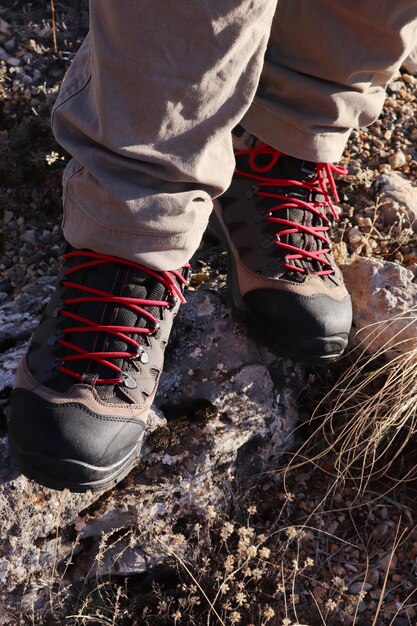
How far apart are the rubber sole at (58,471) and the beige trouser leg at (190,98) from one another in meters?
0.46

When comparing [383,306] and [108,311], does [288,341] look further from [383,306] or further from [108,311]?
[108,311]

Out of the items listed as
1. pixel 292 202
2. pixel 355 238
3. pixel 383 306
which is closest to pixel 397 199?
pixel 355 238

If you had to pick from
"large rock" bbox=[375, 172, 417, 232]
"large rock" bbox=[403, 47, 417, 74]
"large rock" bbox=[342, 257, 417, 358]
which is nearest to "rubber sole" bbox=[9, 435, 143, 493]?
"large rock" bbox=[342, 257, 417, 358]

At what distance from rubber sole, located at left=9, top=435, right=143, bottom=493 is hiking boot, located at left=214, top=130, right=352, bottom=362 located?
0.54 metres

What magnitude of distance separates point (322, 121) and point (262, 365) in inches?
25.6

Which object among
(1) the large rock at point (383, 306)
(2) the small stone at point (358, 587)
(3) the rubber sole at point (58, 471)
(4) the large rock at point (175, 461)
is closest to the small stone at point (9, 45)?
(4) the large rock at point (175, 461)

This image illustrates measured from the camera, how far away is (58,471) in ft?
5.21

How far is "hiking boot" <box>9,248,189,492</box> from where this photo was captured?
1.60 m

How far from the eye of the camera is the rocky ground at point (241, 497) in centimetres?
177

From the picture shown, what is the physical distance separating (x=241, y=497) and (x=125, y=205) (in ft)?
2.88

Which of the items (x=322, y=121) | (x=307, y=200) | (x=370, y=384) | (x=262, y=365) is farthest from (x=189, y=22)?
(x=370, y=384)

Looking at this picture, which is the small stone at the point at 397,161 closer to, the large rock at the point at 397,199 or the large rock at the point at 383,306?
the large rock at the point at 397,199

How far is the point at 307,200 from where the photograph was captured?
1.97 metres

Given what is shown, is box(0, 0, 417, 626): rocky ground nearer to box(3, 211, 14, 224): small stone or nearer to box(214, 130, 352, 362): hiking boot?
box(214, 130, 352, 362): hiking boot
